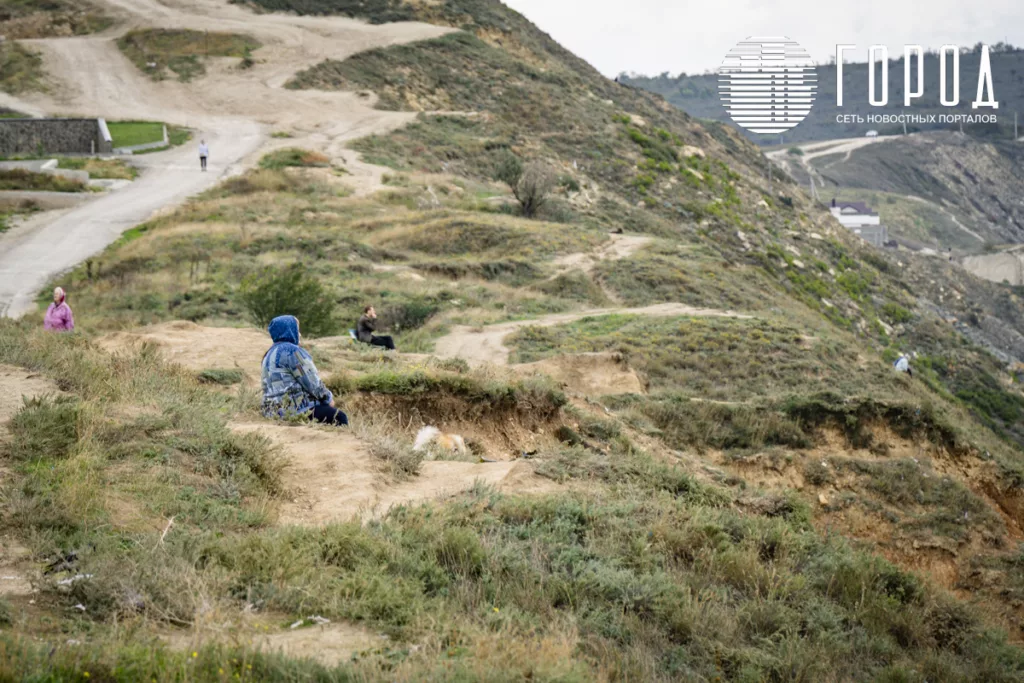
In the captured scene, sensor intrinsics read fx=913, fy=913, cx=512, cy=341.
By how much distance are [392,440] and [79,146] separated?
1344 inches

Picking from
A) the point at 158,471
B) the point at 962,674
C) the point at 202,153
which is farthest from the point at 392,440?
the point at 202,153

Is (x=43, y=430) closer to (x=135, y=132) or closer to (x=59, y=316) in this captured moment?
(x=59, y=316)

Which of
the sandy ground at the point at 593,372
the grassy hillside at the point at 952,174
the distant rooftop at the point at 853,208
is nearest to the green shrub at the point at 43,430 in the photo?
the sandy ground at the point at 593,372

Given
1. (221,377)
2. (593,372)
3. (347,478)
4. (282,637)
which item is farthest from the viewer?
(593,372)

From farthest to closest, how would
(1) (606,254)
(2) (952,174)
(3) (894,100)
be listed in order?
(3) (894,100), (2) (952,174), (1) (606,254)

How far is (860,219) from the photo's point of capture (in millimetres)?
94625

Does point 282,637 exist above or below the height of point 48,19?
below

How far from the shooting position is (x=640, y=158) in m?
47.4

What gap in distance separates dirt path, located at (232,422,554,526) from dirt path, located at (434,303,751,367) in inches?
247

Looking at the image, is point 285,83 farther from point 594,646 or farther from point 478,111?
point 594,646

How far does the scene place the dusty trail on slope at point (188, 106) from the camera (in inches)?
936

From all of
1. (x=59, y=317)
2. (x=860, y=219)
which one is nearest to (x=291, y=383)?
(x=59, y=317)

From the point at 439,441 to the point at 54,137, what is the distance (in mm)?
33736

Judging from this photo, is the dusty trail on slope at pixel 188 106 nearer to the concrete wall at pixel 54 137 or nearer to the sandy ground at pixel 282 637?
the concrete wall at pixel 54 137
